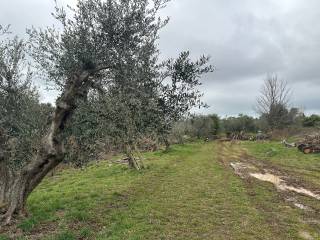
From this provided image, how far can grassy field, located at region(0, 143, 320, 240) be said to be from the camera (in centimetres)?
1457

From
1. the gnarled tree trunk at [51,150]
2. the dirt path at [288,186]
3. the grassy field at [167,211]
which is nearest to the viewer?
the grassy field at [167,211]

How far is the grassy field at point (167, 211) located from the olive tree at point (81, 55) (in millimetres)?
1822

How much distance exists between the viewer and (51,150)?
16094 mm

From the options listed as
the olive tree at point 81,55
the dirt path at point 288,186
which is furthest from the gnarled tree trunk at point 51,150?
the dirt path at point 288,186

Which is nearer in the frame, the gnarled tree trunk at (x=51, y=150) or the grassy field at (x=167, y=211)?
the grassy field at (x=167, y=211)

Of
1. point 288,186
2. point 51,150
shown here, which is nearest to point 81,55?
point 51,150

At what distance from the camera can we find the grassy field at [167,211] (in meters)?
14.6

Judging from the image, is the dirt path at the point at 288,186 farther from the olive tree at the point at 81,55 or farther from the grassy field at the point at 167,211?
the olive tree at the point at 81,55

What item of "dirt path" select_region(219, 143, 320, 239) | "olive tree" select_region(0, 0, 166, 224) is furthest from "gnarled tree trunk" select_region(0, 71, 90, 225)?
"dirt path" select_region(219, 143, 320, 239)

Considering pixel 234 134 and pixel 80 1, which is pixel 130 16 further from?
pixel 234 134

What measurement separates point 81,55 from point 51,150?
140 inches

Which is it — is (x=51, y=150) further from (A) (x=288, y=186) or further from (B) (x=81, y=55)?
(A) (x=288, y=186)

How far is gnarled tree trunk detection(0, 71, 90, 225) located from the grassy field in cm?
87

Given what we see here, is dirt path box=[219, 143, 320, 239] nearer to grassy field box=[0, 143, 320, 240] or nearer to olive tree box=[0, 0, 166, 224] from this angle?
grassy field box=[0, 143, 320, 240]
